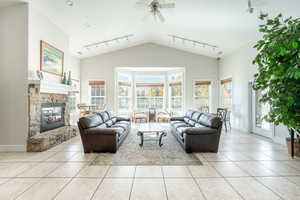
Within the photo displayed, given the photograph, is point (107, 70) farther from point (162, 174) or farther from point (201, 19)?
point (162, 174)

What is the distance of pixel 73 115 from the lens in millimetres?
6961

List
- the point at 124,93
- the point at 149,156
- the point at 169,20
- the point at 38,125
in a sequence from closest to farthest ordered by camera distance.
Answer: the point at 149,156 < the point at 38,125 < the point at 169,20 < the point at 124,93

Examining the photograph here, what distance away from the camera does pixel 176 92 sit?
8.38 meters

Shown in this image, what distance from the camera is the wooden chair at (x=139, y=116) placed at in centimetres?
793

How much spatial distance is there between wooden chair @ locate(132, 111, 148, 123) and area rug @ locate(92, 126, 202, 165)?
3743 millimetres

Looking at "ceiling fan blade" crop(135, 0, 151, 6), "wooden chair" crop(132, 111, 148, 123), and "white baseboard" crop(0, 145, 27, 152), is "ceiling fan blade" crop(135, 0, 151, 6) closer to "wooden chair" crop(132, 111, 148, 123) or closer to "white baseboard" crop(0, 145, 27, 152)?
"white baseboard" crop(0, 145, 27, 152)

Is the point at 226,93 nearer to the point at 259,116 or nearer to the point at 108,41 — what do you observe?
Answer: the point at 259,116

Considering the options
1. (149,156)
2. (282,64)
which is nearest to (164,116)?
(149,156)

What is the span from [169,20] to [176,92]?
3.96 meters

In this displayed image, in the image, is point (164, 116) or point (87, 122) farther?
point (164, 116)

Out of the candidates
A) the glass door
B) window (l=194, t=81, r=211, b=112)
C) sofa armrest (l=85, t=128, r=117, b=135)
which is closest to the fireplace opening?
sofa armrest (l=85, t=128, r=117, b=135)

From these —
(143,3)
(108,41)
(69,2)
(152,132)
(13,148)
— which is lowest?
(13,148)

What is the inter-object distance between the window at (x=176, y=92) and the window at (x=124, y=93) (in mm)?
2225

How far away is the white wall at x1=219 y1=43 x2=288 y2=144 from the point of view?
561 cm
